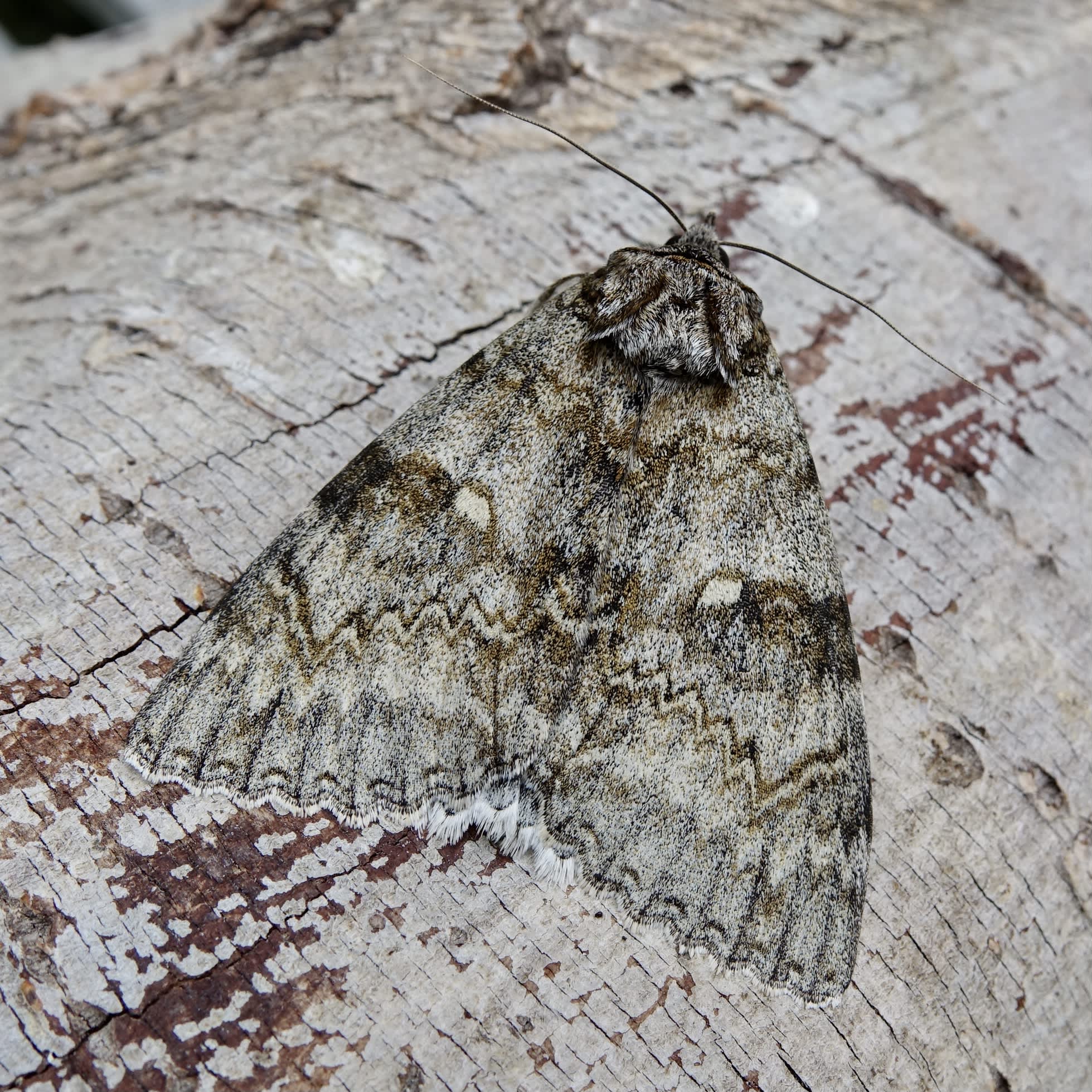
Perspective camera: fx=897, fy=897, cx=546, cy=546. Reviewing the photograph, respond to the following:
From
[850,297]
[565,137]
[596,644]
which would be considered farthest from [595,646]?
[565,137]

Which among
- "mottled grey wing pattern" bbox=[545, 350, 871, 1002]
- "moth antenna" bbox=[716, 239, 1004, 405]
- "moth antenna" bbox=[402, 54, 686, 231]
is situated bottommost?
"mottled grey wing pattern" bbox=[545, 350, 871, 1002]

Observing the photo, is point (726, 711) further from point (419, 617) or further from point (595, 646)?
point (419, 617)

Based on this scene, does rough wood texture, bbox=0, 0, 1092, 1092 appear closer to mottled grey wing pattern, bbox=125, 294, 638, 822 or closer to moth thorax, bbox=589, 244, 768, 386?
mottled grey wing pattern, bbox=125, 294, 638, 822

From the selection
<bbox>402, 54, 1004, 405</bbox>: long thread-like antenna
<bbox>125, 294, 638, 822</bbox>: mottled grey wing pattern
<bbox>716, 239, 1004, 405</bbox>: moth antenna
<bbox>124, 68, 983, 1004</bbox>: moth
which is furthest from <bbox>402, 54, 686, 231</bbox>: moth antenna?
<bbox>125, 294, 638, 822</bbox>: mottled grey wing pattern

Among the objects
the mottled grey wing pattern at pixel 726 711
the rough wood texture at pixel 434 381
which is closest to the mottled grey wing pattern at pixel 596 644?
the mottled grey wing pattern at pixel 726 711

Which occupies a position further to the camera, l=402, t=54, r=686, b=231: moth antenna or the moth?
l=402, t=54, r=686, b=231: moth antenna
